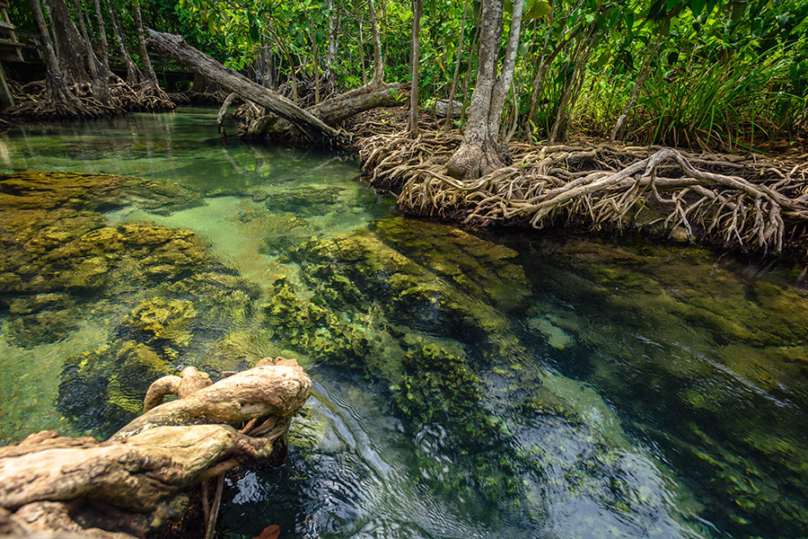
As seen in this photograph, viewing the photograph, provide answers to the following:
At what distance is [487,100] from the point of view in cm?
536

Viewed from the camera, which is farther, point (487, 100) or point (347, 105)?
point (347, 105)

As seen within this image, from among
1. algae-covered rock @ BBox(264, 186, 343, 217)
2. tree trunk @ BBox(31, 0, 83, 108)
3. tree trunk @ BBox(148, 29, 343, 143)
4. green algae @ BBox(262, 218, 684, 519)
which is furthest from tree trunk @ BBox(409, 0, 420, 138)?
tree trunk @ BBox(31, 0, 83, 108)

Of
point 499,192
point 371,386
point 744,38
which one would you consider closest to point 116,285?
point 371,386

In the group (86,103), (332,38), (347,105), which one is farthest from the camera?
(86,103)

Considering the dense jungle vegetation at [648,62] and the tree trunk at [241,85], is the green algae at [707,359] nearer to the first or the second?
the dense jungle vegetation at [648,62]

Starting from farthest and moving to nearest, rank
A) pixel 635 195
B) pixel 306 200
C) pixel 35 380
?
1. pixel 306 200
2. pixel 635 195
3. pixel 35 380

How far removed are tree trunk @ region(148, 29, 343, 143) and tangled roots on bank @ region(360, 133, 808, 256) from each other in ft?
16.2

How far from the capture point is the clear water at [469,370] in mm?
1845

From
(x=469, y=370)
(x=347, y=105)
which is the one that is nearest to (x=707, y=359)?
(x=469, y=370)

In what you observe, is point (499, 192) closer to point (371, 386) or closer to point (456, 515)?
point (371, 386)

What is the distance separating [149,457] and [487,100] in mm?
5629

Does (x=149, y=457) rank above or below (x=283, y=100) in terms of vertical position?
below

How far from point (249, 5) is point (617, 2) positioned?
296 inches

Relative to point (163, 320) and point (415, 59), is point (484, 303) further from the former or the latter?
point (415, 59)
